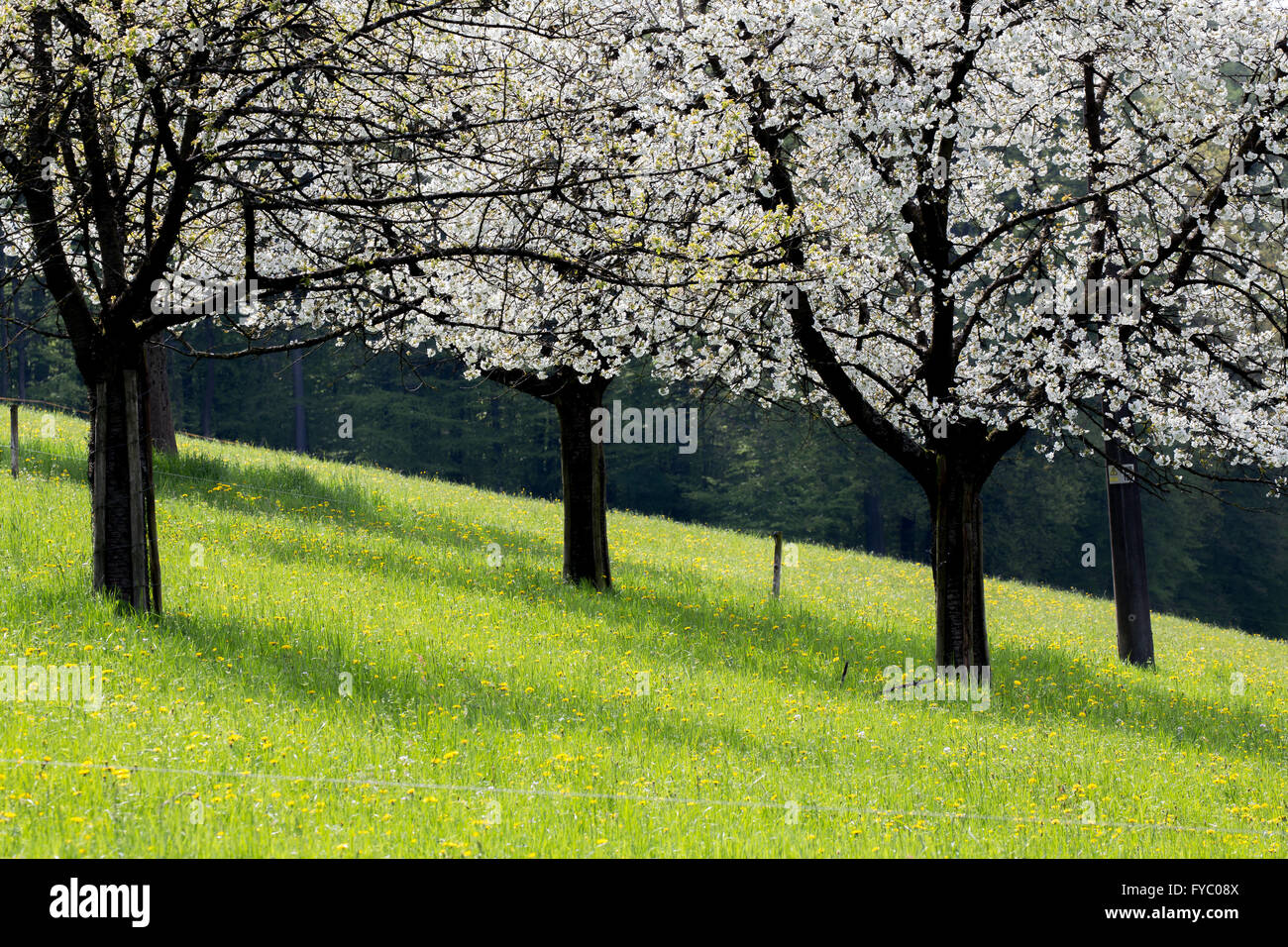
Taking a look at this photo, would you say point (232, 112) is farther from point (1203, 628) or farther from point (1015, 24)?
point (1203, 628)

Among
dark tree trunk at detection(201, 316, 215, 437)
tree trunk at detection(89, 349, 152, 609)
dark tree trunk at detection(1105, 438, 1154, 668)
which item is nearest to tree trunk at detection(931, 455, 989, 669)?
dark tree trunk at detection(1105, 438, 1154, 668)

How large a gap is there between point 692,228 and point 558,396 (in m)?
5.07

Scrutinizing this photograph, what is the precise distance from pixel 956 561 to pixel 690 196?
5.58m

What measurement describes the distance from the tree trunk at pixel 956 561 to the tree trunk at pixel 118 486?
9163mm

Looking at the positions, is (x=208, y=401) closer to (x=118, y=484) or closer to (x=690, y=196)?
(x=118, y=484)

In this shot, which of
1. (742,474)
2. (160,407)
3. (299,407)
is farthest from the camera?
(742,474)

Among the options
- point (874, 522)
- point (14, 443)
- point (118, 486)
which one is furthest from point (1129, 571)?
point (874, 522)

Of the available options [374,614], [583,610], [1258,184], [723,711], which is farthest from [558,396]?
[1258,184]

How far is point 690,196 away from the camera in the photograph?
40.1ft

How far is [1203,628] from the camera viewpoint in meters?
28.5

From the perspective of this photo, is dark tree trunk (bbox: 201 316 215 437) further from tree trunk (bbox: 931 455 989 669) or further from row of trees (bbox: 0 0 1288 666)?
tree trunk (bbox: 931 455 989 669)

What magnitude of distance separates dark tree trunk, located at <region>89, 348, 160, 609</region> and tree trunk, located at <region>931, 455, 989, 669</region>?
916 centimetres

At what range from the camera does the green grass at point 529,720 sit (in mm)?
6875

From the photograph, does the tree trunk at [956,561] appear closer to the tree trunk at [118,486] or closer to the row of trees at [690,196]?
the row of trees at [690,196]
